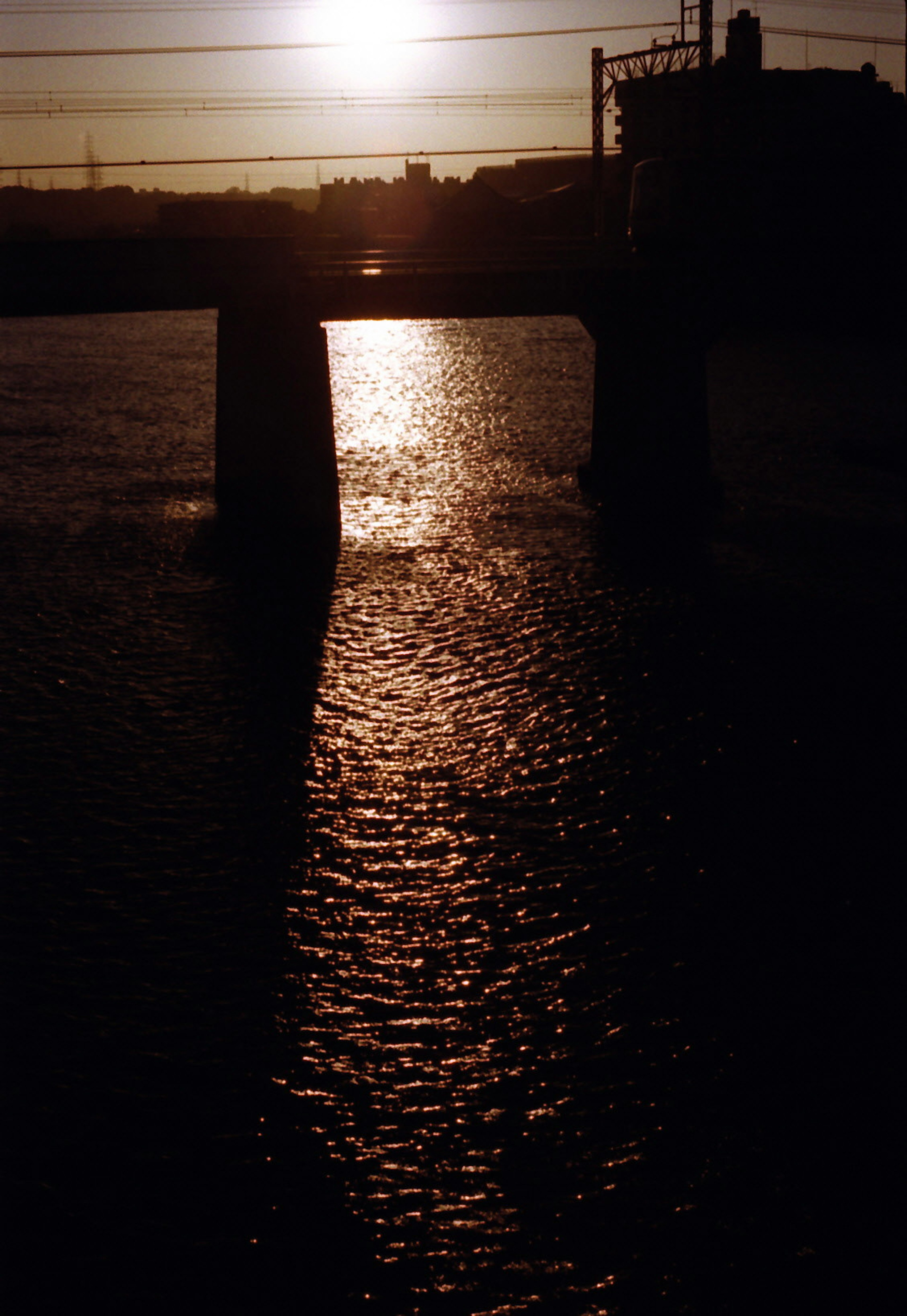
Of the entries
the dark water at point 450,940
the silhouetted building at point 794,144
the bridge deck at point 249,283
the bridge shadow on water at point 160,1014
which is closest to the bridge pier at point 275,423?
the bridge deck at point 249,283

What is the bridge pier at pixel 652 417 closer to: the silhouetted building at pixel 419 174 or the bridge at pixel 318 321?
the bridge at pixel 318 321

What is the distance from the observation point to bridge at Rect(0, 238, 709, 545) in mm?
27828

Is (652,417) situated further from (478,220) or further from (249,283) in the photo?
(478,220)

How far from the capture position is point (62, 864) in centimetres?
1625

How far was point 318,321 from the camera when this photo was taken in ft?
96.4

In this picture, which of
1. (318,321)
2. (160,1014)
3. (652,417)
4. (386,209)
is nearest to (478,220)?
(386,209)

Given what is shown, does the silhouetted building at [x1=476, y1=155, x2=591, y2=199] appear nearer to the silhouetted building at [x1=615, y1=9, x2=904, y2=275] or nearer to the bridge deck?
the silhouetted building at [x1=615, y1=9, x2=904, y2=275]

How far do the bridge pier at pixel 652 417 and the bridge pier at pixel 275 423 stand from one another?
7.60 meters

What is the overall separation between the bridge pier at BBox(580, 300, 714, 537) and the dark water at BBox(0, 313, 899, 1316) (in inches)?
209

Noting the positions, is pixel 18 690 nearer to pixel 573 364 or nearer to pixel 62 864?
pixel 62 864

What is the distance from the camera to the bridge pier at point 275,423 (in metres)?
28.9

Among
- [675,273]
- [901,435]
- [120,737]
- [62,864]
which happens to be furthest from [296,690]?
[901,435]

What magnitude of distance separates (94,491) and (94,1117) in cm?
2981

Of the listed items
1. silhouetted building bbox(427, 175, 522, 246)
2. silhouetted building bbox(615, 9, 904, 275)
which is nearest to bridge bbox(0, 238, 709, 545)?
silhouetted building bbox(615, 9, 904, 275)
